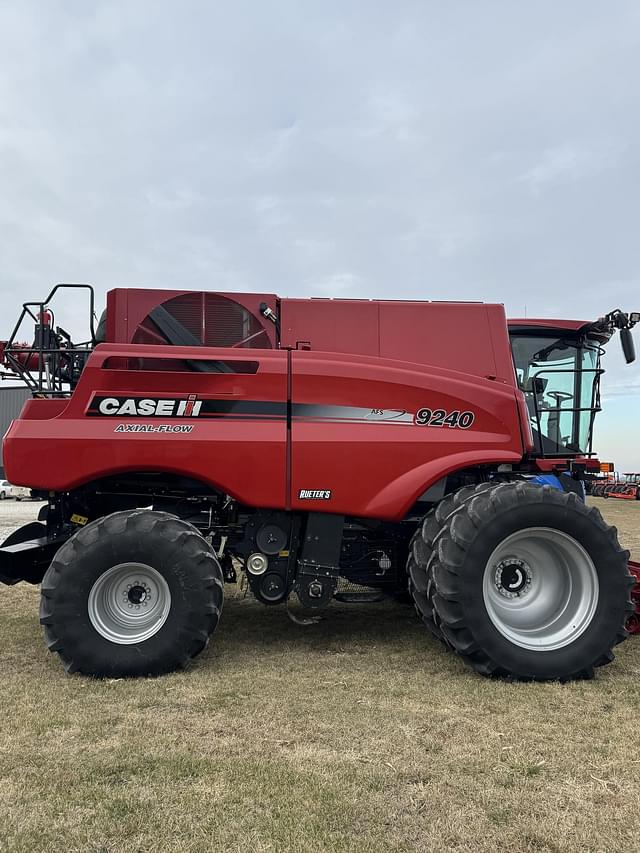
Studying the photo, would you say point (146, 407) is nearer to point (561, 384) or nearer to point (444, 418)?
point (444, 418)

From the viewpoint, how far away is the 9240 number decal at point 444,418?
16.2ft

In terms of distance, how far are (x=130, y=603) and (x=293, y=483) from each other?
152cm

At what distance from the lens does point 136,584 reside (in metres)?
4.57

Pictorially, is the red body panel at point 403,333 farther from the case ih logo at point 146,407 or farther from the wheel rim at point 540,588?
the wheel rim at point 540,588

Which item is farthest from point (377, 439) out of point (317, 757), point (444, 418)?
point (317, 757)

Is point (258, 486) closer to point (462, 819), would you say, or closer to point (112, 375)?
point (112, 375)

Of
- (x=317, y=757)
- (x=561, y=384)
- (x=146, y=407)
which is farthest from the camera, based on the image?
(x=561, y=384)

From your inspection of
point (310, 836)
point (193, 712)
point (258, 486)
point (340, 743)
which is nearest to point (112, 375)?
point (258, 486)

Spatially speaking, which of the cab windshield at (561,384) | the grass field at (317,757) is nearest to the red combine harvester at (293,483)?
the grass field at (317,757)

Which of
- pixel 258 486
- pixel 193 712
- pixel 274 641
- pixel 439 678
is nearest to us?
pixel 193 712

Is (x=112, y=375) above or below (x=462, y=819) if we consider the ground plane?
above

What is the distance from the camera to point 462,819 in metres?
2.58

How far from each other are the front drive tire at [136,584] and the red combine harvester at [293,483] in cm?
1

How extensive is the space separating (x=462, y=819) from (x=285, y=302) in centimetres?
400
